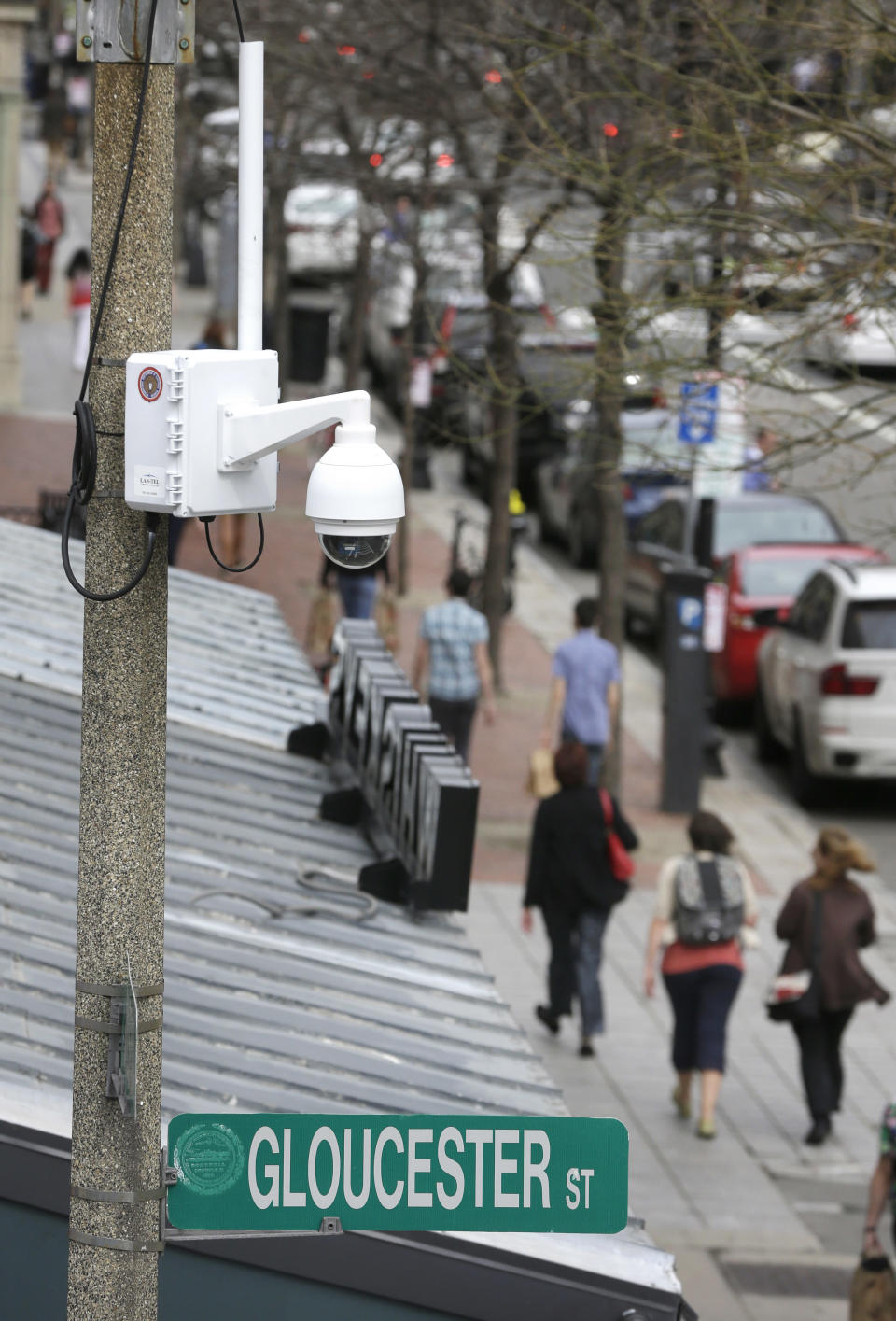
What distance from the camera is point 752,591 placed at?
59.6 feet

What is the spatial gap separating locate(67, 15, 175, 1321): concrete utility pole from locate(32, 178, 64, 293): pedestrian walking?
1156 inches

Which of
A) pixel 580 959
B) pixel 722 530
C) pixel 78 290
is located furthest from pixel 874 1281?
pixel 78 290

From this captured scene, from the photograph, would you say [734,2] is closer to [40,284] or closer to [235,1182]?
[235,1182]

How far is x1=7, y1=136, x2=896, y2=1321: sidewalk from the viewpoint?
343 inches

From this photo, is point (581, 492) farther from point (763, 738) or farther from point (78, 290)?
point (78, 290)

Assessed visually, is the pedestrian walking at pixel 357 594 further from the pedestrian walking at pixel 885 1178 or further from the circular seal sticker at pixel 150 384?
the circular seal sticker at pixel 150 384

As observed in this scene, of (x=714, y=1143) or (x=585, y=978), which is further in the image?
(x=585, y=978)

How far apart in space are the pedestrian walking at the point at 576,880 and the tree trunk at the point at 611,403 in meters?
1.69

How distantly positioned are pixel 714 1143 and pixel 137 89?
7433 mm

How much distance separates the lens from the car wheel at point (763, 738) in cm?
1739

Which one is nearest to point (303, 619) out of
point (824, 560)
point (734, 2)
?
point (824, 560)

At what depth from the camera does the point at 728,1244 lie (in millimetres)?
8742

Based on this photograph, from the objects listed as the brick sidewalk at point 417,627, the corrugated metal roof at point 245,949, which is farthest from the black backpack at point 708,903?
the brick sidewalk at point 417,627

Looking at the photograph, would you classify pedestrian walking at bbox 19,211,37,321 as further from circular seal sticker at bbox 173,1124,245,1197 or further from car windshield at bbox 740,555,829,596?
circular seal sticker at bbox 173,1124,245,1197
